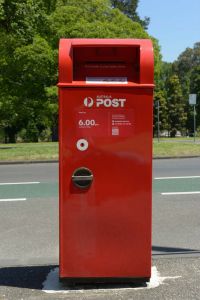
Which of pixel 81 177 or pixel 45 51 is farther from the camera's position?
pixel 45 51

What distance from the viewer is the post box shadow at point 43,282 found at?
15.6ft

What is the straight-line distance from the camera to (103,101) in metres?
4.53

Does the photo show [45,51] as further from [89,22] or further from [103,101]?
[103,101]

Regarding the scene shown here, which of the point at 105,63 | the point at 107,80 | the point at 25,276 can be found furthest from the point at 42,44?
the point at 107,80

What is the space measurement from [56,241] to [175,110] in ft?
220

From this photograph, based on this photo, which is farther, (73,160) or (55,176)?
(55,176)

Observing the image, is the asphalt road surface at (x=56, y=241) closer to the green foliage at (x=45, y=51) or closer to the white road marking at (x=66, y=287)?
the white road marking at (x=66, y=287)

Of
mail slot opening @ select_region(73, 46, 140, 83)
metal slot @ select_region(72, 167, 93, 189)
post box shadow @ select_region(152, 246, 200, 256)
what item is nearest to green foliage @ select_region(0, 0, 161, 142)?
post box shadow @ select_region(152, 246, 200, 256)

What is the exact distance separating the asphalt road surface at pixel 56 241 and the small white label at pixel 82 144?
1322mm

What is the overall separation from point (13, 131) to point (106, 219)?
6057cm

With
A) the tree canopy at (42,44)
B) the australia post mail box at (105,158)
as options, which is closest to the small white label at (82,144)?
the australia post mail box at (105,158)

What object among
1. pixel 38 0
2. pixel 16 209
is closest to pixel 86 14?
pixel 38 0

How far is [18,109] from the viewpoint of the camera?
32.3 metres

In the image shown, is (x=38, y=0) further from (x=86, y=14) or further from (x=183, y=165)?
(x=86, y=14)
